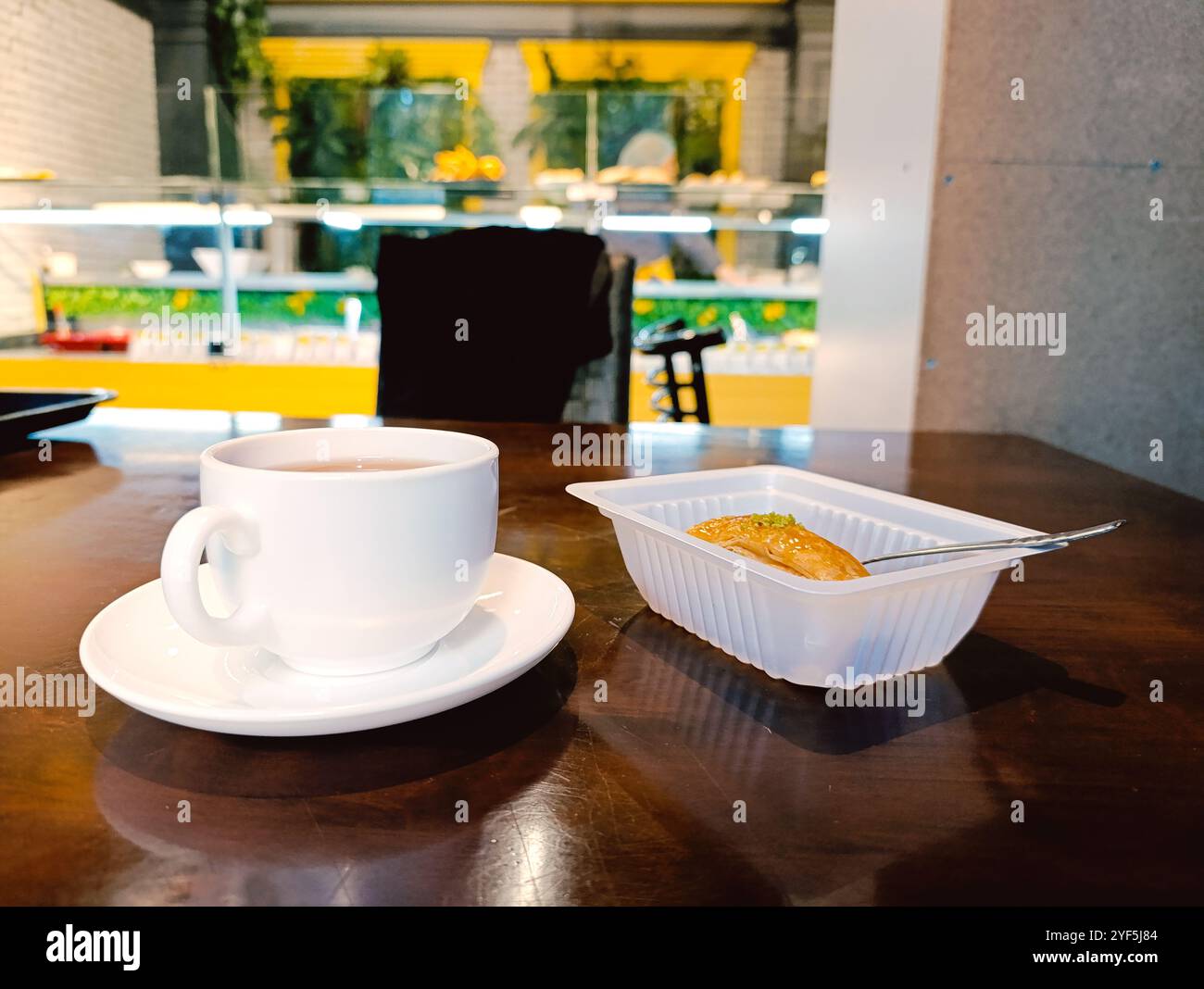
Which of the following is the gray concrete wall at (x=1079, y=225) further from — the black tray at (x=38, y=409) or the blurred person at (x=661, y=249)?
the black tray at (x=38, y=409)

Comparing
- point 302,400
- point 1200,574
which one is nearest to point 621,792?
point 1200,574

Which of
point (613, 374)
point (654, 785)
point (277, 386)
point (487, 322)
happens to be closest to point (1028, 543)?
point (654, 785)

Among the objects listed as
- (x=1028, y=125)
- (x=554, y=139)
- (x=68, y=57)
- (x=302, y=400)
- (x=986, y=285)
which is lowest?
(x=302, y=400)

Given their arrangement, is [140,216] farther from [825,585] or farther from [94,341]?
[825,585]

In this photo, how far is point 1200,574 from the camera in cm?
64

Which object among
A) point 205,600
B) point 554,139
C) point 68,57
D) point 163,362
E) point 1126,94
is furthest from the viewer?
point 68,57

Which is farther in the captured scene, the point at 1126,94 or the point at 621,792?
the point at 1126,94

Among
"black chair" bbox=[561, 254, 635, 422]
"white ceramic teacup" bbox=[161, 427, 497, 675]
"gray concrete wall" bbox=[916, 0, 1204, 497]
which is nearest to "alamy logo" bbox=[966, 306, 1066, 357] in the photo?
"gray concrete wall" bbox=[916, 0, 1204, 497]

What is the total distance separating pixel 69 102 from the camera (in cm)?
491

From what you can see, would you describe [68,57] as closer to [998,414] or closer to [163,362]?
[163,362]

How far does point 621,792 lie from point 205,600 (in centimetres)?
28
